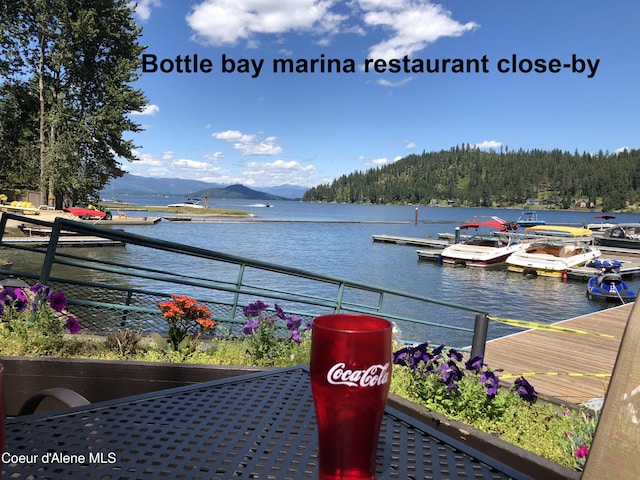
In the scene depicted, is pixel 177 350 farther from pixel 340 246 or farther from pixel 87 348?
pixel 340 246

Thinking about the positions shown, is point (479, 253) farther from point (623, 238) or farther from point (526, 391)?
point (526, 391)

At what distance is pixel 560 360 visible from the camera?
729 cm

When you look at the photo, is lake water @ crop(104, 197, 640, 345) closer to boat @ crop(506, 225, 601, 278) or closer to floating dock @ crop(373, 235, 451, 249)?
boat @ crop(506, 225, 601, 278)

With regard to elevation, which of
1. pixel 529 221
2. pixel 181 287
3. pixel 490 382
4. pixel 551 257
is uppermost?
pixel 529 221

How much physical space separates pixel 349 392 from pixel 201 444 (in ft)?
2.20

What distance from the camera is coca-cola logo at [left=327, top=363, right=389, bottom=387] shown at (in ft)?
2.30

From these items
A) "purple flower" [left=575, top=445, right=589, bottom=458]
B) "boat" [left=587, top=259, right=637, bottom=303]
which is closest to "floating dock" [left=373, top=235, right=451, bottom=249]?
"boat" [left=587, top=259, right=637, bottom=303]

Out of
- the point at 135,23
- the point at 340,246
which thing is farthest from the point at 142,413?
the point at 340,246

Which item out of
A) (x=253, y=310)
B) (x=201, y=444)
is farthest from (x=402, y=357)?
(x=201, y=444)

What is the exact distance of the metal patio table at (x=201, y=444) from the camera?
108cm

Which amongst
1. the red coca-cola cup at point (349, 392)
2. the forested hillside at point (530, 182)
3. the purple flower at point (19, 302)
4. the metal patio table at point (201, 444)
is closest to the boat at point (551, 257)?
the purple flower at point (19, 302)

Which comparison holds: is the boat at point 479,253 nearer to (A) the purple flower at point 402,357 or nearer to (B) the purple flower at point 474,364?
(B) the purple flower at point 474,364

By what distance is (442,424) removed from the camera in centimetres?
247

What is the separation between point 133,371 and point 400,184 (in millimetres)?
197715
